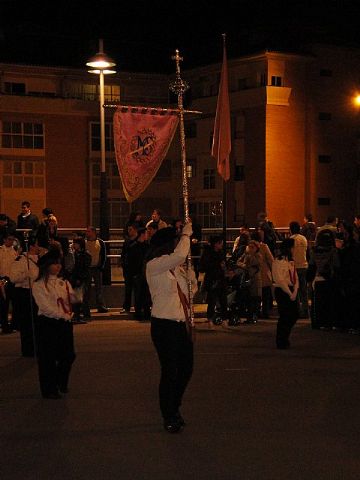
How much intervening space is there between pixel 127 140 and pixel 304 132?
34.1 meters

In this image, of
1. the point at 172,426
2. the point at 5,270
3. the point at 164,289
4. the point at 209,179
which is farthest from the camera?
the point at 209,179

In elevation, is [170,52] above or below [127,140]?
above

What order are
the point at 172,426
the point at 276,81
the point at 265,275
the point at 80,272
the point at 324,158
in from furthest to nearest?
the point at 324,158 → the point at 276,81 → the point at 265,275 → the point at 80,272 → the point at 172,426

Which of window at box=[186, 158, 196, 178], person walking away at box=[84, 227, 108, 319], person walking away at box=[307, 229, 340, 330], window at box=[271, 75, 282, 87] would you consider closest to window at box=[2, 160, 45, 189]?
window at box=[186, 158, 196, 178]

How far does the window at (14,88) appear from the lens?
4955 cm

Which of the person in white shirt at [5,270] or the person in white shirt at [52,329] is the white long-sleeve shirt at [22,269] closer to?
the person in white shirt at [52,329]

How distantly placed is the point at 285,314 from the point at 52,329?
4789 mm

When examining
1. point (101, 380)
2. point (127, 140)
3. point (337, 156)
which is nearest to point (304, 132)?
point (337, 156)

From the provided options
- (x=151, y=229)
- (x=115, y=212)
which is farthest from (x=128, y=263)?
(x=115, y=212)

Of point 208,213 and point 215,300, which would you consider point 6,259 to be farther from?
point 208,213

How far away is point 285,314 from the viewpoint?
14258 mm

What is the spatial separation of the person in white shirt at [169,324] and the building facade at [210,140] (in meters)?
37.2

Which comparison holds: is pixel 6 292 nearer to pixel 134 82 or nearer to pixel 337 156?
pixel 337 156

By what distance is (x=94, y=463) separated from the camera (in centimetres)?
731
